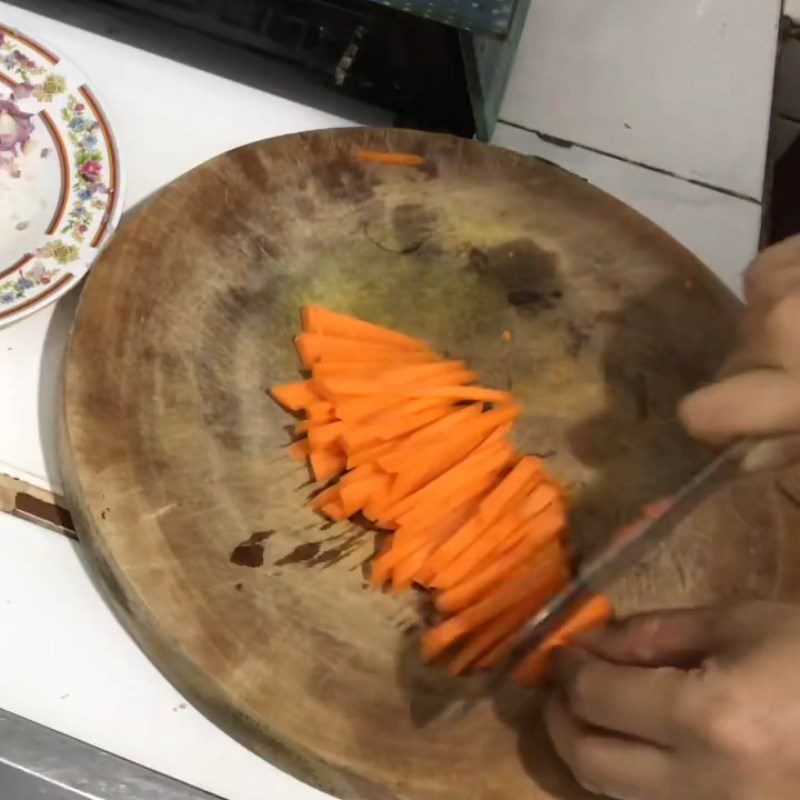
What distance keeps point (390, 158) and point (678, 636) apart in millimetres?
484

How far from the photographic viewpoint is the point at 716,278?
2.77 feet

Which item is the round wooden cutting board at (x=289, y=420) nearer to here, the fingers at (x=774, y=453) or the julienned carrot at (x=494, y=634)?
the julienned carrot at (x=494, y=634)

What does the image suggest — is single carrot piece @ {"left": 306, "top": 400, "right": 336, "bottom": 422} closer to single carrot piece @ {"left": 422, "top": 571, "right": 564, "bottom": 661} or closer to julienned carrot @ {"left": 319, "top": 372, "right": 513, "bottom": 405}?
julienned carrot @ {"left": 319, "top": 372, "right": 513, "bottom": 405}

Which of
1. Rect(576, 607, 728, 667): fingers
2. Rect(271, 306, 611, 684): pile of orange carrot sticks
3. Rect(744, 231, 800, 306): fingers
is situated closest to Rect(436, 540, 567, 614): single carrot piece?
Rect(271, 306, 611, 684): pile of orange carrot sticks

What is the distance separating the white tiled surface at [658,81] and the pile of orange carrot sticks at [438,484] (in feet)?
1.29

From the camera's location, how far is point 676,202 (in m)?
0.99

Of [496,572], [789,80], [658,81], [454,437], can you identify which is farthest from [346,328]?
[789,80]

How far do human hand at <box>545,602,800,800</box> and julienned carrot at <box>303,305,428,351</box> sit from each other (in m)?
0.30

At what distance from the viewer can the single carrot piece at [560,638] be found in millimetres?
665

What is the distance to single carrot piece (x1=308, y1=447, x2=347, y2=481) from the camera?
722 mm

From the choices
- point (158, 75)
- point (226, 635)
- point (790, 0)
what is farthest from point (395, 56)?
point (790, 0)

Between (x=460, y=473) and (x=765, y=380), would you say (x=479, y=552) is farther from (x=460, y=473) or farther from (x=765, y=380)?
(x=765, y=380)

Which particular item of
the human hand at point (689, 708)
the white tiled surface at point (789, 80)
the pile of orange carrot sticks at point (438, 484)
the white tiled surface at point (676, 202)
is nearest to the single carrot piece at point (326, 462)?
the pile of orange carrot sticks at point (438, 484)

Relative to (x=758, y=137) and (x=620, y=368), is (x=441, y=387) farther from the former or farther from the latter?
(x=758, y=137)
